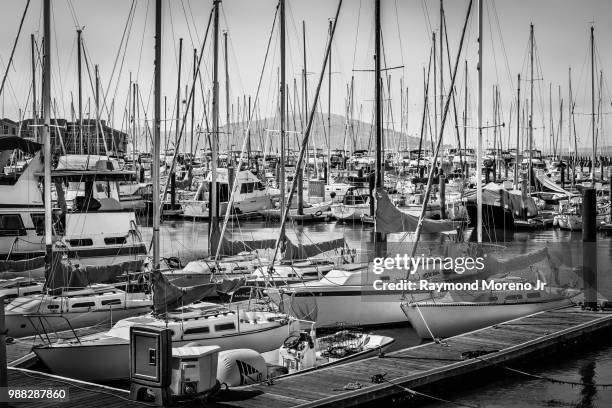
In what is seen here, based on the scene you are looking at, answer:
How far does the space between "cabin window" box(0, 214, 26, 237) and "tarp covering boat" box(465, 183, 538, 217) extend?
114 feet

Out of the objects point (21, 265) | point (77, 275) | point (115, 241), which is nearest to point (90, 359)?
point (77, 275)

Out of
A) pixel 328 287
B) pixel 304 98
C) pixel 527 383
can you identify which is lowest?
pixel 527 383

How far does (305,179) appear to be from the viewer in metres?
90.0

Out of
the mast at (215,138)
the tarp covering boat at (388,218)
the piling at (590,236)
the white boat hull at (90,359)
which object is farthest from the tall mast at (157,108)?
the piling at (590,236)

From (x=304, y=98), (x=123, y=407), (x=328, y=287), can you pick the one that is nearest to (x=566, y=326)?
(x=328, y=287)

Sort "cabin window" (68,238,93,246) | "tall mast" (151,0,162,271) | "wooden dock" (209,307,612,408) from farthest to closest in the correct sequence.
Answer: "cabin window" (68,238,93,246), "tall mast" (151,0,162,271), "wooden dock" (209,307,612,408)

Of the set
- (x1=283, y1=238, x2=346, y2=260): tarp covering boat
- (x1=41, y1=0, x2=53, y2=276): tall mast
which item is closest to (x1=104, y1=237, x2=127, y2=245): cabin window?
(x1=283, y1=238, x2=346, y2=260): tarp covering boat

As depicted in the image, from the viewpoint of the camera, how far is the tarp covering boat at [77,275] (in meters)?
25.5

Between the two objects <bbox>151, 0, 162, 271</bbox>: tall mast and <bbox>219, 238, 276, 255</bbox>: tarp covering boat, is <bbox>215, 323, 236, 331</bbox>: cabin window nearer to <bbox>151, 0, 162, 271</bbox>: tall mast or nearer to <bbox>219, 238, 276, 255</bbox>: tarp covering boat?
<bbox>151, 0, 162, 271</bbox>: tall mast

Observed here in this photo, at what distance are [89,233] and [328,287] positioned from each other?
11.8 metres

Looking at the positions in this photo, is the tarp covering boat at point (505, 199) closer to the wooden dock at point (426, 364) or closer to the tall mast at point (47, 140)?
the wooden dock at point (426, 364)

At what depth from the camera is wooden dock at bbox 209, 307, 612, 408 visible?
56.1 ft

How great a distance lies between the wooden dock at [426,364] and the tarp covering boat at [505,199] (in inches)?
1392

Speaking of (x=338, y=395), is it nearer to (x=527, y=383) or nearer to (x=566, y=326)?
(x=527, y=383)
